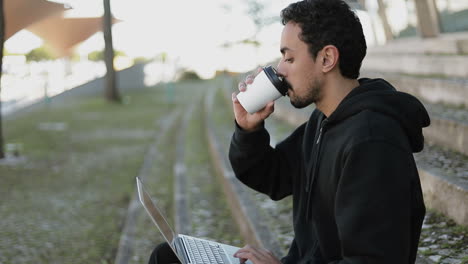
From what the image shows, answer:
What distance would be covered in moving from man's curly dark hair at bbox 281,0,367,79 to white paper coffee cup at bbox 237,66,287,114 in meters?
0.16

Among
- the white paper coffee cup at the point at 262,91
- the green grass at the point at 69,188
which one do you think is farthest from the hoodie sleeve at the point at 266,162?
the green grass at the point at 69,188

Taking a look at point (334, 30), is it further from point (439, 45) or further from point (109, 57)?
point (109, 57)

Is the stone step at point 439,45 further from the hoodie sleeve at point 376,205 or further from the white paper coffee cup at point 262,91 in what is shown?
the hoodie sleeve at point 376,205

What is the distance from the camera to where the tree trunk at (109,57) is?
1848 centimetres

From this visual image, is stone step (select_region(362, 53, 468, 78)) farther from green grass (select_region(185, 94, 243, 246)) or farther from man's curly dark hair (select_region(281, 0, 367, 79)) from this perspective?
man's curly dark hair (select_region(281, 0, 367, 79))

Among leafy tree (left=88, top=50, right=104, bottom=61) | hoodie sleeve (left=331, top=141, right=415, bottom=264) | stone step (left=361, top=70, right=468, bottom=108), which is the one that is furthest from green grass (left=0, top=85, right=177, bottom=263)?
leafy tree (left=88, top=50, right=104, bottom=61)

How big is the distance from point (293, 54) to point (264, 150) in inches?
20.1

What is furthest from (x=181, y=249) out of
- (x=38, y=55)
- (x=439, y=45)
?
(x=38, y=55)

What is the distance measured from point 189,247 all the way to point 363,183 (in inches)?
33.5

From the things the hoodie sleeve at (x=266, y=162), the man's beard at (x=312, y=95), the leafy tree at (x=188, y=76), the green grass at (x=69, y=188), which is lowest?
the leafy tree at (x=188, y=76)

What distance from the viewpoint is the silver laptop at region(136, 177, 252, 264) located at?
232 cm

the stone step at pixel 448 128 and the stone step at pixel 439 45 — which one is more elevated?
the stone step at pixel 448 128

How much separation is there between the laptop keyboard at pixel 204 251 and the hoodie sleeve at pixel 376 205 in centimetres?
61

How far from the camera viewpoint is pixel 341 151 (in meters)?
2.01
